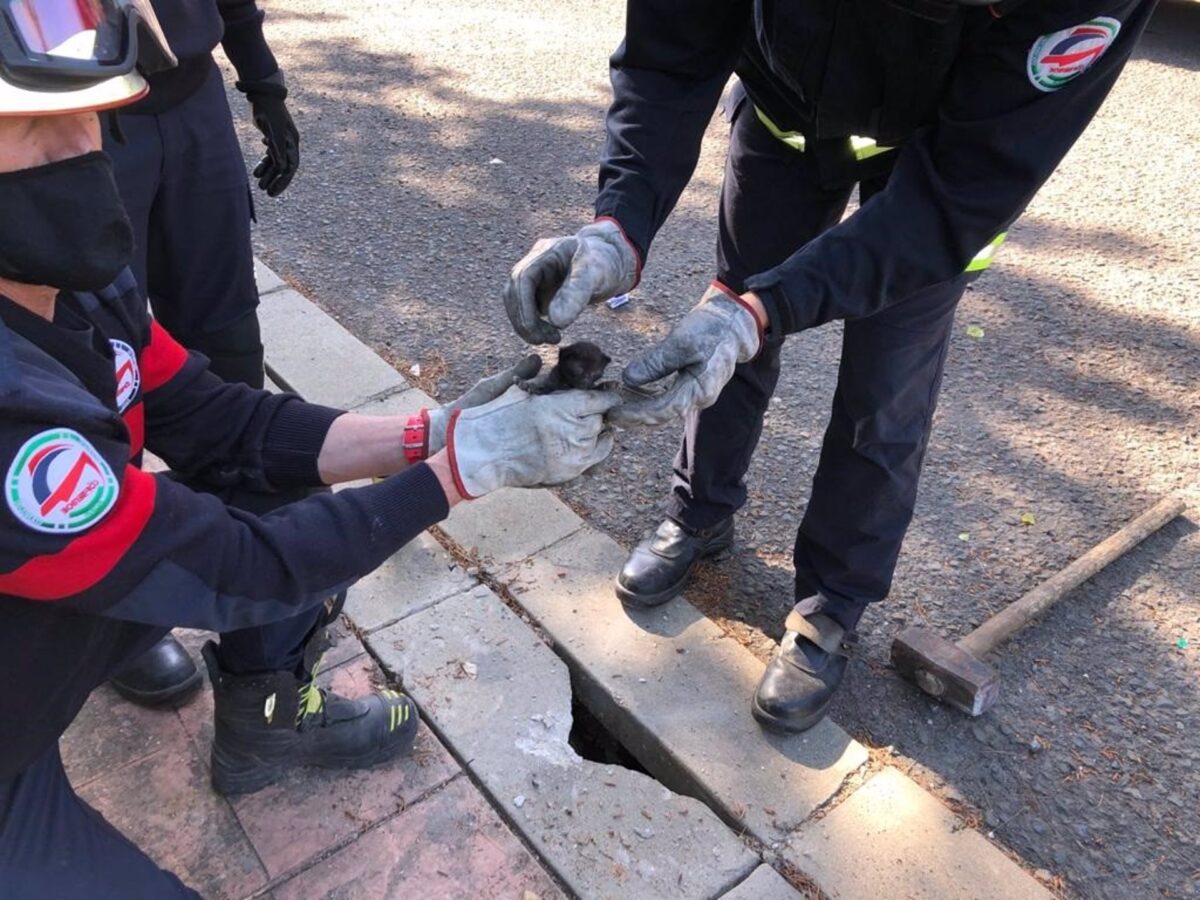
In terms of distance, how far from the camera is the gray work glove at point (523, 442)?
5.95 feet

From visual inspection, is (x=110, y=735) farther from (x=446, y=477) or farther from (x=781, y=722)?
(x=781, y=722)

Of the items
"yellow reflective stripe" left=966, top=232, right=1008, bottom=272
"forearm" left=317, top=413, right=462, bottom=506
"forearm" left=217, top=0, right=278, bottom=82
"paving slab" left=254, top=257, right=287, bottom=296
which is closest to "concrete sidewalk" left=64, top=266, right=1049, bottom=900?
"forearm" left=317, top=413, right=462, bottom=506

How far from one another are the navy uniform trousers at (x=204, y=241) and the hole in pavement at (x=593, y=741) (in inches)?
32.0

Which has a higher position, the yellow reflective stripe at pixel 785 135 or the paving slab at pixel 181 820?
the yellow reflective stripe at pixel 785 135

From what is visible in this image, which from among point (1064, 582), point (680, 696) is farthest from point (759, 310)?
point (1064, 582)

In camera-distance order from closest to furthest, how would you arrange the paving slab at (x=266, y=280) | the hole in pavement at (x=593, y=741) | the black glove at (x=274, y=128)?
the hole in pavement at (x=593, y=741) < the black glove at (x=274, y=128) < the paving slab at (x=266, y=280)

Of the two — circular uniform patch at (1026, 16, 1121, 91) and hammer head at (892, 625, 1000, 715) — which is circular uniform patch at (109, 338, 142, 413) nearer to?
circular uniform patch at (1026, 16, 1121, 91)

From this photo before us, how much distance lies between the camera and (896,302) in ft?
6.83

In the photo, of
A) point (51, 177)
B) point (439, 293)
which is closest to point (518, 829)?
point (51, 177)

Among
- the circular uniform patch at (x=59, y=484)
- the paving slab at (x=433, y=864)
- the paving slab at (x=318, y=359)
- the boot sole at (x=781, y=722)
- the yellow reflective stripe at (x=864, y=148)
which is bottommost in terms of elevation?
the paving slab at (x=318, y=359)

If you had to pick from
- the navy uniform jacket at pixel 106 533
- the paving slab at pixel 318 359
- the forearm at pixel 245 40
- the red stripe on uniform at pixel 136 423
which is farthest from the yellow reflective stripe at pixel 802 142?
the paving slab at pixel 318 359

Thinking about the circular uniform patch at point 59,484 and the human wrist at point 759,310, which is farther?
the human wrist at point 759,310

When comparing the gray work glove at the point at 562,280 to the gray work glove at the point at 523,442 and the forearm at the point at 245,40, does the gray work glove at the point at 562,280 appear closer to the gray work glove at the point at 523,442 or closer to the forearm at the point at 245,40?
the gray work glove at the point at 523,442

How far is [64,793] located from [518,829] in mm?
903
